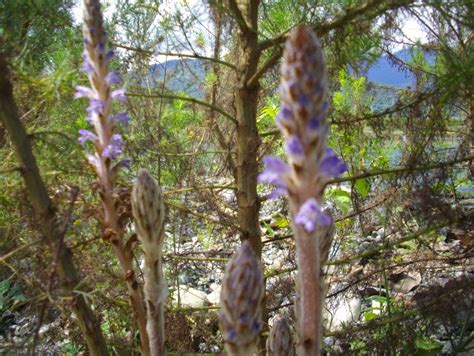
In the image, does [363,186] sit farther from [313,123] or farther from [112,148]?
[313,123]

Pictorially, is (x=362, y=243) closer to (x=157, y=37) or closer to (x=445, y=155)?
(x=445, y=155)

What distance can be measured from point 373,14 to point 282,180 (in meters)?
2.21

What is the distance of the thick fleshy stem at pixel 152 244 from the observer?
46.9 inches

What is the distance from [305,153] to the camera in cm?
72

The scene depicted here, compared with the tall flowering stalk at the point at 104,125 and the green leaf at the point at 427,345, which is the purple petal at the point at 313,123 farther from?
the green leaf at the point at 427,345

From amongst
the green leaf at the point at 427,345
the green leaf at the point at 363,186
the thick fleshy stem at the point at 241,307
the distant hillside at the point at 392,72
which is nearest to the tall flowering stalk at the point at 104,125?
the thick fleshy stem at the point at 241,307

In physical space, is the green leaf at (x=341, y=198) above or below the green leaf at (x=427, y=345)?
above

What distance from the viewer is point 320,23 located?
292 cm

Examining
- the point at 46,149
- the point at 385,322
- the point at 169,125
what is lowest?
the point at 385,322

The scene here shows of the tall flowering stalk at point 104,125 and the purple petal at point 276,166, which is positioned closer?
the purple petal at point 276,166

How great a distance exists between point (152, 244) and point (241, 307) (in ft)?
1.23

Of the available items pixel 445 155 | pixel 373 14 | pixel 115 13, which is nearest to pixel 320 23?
pixel 373 14

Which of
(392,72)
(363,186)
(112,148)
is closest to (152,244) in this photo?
(112,148)

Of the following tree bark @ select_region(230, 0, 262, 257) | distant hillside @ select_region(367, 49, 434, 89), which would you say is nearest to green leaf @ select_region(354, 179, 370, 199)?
distant hillside @ select_region(367, 49, 434, 89)
